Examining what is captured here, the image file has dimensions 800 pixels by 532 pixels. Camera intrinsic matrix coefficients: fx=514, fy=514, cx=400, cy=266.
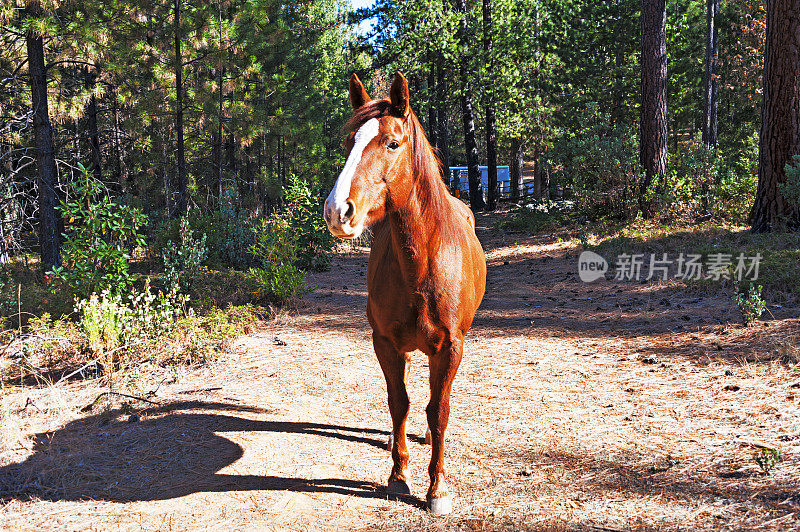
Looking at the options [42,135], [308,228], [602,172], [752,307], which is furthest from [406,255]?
[602,172]

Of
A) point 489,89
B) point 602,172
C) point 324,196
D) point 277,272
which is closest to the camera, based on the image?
point 277,272

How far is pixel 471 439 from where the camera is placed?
13.9 feet

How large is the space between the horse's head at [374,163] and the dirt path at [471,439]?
1.94m

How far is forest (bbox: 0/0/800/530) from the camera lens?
5629 millimetres

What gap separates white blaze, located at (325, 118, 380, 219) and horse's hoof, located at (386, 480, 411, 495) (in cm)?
207

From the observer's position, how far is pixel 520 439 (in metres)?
4.18

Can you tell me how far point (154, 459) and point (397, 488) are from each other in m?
1.96

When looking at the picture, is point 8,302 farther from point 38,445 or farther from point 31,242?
point 31,242

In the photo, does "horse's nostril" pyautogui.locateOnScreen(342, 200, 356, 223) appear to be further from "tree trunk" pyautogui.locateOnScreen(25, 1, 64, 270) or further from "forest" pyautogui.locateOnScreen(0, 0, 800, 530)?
"tree trunk" pyautogui.locateOnScreen(25, 1, 64, 270)

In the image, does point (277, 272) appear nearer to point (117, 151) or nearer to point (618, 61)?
point (117, 151)

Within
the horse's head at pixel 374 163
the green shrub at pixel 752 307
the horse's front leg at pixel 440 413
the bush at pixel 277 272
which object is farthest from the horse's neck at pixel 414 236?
the bush at pixel 277 272

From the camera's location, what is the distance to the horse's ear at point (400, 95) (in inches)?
107

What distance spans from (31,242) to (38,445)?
21.4m

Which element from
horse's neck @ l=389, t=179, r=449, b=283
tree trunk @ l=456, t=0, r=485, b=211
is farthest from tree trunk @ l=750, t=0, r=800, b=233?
tree trunk @ l=456, t=0, r=485, b=211
